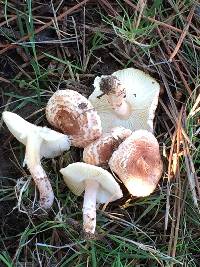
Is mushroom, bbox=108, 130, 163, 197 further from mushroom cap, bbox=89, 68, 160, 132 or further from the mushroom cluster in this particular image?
mushroom cap, bbox=89, 68, 160, 132

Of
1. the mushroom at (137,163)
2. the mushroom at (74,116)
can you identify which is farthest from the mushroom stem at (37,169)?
the mushroom at (137,163)

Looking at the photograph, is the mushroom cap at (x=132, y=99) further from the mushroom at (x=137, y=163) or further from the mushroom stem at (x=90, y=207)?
the mushroom stem at (x=90, y=207)

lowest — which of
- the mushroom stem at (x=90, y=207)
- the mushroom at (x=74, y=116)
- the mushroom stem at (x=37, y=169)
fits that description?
the mushroom stem at (x=90, y=207)

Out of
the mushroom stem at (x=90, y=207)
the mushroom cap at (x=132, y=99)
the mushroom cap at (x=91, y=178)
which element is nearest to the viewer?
the mushroom cap at (x=91, y=178)

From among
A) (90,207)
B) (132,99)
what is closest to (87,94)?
(132,99)

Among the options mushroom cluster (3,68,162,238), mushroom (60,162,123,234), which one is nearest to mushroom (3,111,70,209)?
mushroom cluster (3,68,162,238)

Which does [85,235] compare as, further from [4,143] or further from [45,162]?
[4,143]
